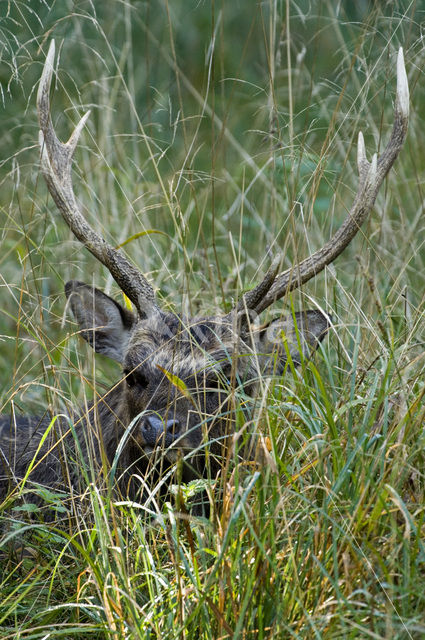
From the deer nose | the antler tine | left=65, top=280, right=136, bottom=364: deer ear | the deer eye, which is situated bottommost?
the deer nose

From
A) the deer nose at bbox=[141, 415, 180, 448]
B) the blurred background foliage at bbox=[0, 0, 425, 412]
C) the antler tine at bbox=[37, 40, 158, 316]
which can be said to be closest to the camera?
the deer nose at bbox=[141, 415, 180, 448]

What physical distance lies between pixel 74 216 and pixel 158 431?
1.26 m

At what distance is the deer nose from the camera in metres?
3.61

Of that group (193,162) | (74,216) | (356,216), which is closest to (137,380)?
(74,216)

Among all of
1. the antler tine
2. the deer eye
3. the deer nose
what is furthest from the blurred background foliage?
the deer nose

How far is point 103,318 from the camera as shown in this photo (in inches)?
183

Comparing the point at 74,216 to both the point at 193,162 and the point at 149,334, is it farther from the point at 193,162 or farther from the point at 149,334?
the point at 193,162

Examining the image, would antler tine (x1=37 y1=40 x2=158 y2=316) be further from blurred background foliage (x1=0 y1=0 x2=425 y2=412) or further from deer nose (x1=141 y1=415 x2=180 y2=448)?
deer nose (x1=141 y1=415 x2=180 y2=448)

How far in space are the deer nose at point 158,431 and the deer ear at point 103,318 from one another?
0.89 m

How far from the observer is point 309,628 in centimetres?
254

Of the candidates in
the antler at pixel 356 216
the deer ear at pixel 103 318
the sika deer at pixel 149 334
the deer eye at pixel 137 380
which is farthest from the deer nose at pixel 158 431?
the deer ear at pixel 103 318

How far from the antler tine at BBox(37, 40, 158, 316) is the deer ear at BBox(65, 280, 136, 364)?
0.18 m

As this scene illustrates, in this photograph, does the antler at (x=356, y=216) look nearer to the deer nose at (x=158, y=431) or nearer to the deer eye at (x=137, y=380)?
the deer eye at (x=137, y=380)

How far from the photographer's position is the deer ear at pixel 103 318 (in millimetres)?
4512
